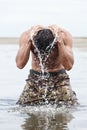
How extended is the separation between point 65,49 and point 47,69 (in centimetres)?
51

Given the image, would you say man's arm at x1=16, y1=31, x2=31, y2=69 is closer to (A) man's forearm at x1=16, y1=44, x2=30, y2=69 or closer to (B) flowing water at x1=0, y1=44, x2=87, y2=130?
(A) man's forearm at x1=16, y1=44, x2=30, y2=69

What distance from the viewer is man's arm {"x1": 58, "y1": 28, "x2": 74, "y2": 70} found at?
11.0 metres

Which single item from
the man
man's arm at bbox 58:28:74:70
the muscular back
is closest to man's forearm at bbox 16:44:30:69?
the man

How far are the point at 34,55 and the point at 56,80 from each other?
50cm

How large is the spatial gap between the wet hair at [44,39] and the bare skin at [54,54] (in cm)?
11

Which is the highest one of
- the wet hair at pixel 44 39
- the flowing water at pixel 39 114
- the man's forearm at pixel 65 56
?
the wet hair at pixel 44 39

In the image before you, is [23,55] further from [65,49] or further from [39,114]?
[39,114]

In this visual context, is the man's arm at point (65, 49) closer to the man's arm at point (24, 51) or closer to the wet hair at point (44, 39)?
the wet hair at point (44, 39)

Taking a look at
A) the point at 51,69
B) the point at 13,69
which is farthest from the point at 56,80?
the point at 13,69

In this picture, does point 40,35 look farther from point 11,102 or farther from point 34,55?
point 11,102

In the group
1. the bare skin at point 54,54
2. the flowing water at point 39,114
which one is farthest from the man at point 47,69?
the flowing water at point 39,114

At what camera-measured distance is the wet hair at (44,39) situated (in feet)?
35.6

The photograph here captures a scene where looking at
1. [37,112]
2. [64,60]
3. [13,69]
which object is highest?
[13,69]

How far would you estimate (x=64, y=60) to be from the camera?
36.3 feet
